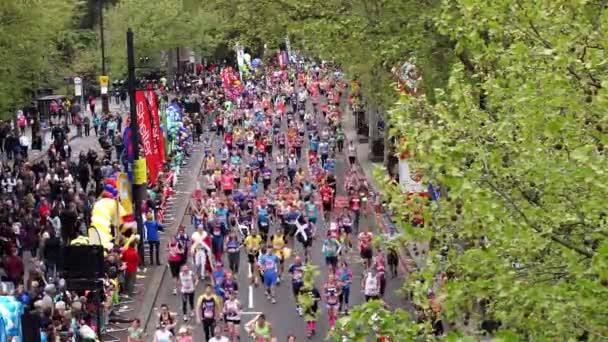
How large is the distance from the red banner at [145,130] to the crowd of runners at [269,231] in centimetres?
176

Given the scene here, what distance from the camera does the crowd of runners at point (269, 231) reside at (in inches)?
830

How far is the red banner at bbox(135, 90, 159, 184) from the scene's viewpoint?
1137 inches

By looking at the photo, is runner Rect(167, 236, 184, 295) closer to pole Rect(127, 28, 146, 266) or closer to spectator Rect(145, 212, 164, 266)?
pole Rect(127, 28, 146, 266)

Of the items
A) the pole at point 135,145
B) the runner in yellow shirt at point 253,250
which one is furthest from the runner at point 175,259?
the pole at point 135,145

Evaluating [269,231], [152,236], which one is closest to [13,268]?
[152,236]

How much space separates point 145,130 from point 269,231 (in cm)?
457

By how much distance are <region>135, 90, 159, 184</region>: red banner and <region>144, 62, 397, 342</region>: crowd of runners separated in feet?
5.76

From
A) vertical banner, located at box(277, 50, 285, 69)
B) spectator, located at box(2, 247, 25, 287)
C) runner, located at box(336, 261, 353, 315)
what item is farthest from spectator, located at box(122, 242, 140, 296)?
vertical banner, located at box(277, 50, 285, 69)

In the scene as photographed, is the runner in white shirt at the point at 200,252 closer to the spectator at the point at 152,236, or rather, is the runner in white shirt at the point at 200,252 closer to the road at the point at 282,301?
the road at the point at 282,301

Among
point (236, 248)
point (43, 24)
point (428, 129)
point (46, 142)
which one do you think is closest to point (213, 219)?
point (236, 248)

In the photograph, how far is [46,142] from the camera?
2044 inches

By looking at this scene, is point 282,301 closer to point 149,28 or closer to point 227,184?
point 227,184

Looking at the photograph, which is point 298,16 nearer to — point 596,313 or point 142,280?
point 142,280

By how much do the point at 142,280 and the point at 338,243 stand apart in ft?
15.2
